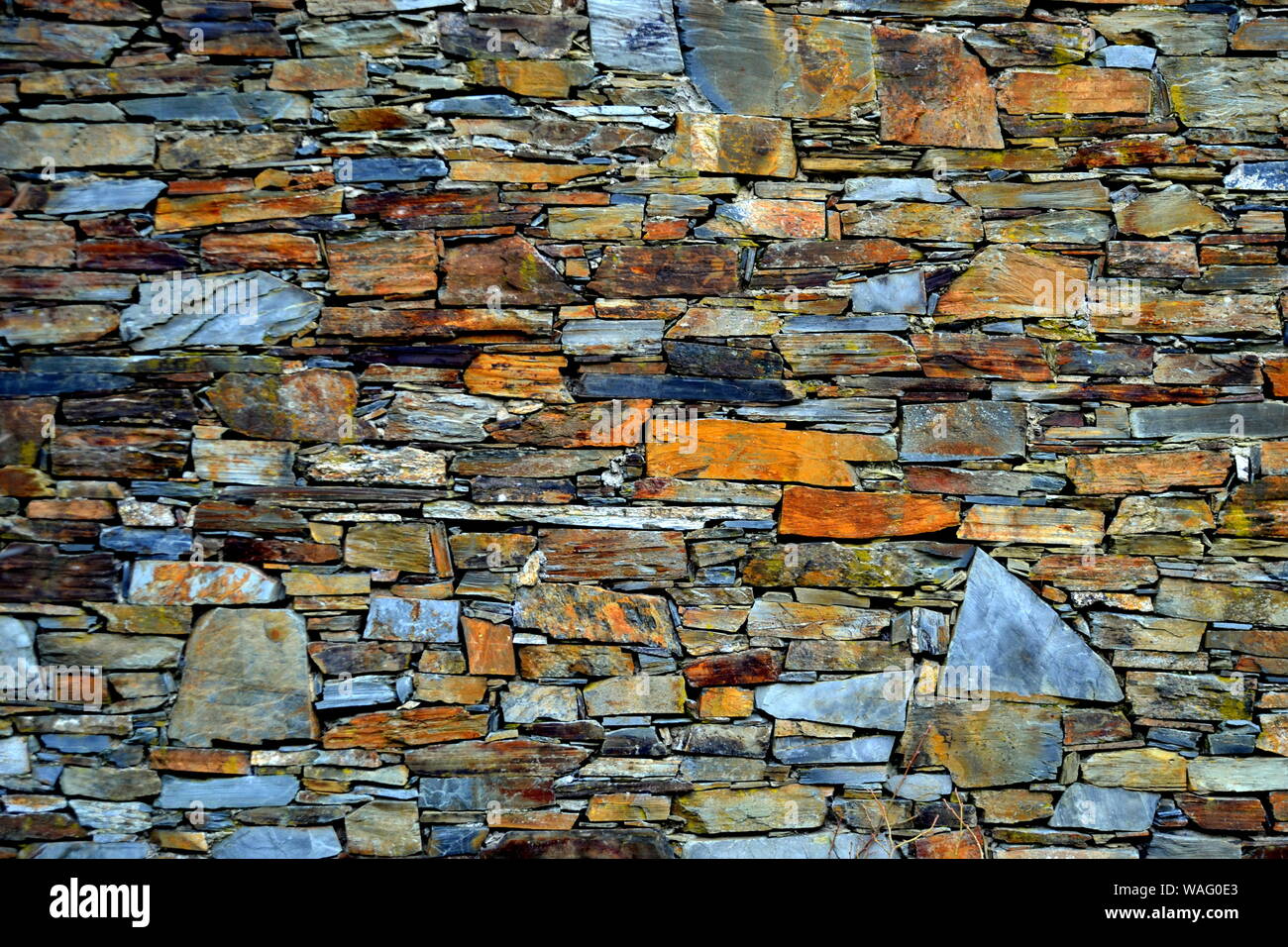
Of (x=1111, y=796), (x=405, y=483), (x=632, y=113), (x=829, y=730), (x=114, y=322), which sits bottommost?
(x=1111, y=796)

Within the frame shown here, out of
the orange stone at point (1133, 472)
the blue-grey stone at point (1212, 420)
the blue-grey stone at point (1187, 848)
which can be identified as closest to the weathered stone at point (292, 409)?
the orange stone at point (1133, 472)

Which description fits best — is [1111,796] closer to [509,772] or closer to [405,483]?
[509,772]

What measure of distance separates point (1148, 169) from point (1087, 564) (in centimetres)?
145

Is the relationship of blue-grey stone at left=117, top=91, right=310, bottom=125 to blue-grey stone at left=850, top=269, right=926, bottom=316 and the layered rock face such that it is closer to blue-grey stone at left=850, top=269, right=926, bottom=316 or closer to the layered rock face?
the layered rock face

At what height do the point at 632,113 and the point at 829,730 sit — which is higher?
the point at 632,113

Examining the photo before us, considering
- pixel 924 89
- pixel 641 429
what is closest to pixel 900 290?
pixel 924 89

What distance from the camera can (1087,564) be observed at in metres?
2.78

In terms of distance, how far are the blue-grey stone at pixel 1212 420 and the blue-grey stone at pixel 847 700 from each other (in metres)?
1.27

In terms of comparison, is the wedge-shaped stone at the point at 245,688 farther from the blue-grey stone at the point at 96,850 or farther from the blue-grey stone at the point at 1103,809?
the blue-grey stone at the point at 1103,809

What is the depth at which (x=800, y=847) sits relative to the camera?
9.07ft

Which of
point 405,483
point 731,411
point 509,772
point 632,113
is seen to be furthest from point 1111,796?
point 632,113

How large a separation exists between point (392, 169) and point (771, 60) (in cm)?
140

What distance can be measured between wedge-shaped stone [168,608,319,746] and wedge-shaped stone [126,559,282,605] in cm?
6

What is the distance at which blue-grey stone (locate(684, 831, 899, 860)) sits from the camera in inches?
109
